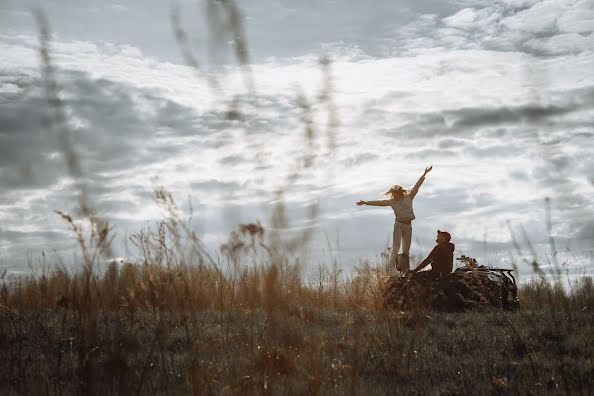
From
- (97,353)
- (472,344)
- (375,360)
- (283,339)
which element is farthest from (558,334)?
(97,353)

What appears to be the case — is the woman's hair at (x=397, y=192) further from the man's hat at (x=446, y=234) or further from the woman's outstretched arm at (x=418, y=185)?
the man's hat at (x=446, y=234)

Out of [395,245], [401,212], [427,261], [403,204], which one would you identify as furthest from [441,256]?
[403,204]

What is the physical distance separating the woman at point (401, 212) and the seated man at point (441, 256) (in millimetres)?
1416

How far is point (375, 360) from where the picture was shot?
207 inches

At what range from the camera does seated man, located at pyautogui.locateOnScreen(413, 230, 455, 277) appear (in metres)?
9.48

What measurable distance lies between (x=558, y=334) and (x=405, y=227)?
5.17 metres

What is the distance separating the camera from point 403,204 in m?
11.2

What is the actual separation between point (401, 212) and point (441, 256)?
191cm

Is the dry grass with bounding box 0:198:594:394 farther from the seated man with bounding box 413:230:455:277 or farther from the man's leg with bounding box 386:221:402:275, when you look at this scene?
the man's leg with bounding box 386:221:402:275

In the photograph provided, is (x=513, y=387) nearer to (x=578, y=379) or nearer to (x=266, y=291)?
(x=578, y=379)

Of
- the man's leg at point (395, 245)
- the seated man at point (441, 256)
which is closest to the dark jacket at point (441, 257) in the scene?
the seated man at point (441, 256)

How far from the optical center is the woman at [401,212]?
11.1 meters

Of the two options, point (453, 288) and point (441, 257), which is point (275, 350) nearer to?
point (453, 288)

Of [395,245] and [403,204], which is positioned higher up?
[403,204]
